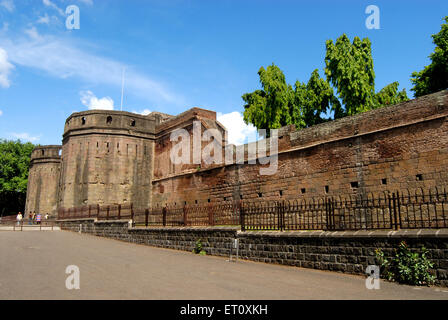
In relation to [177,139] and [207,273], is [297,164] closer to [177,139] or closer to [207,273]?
[207,273]

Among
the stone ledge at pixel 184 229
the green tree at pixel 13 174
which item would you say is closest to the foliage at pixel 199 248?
the stone ledge at pixel 184 229

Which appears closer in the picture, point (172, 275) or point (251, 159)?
point (172, 275)

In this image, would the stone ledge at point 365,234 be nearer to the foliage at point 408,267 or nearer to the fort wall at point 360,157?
the foliage at point 408,267

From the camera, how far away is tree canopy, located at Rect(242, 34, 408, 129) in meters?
24.7

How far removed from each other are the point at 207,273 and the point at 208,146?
15.2m

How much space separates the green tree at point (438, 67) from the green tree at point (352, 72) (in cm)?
331

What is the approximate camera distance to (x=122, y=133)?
30.0 metres

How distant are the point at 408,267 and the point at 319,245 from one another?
2.23 m

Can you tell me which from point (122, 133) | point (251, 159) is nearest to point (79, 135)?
point (122, 133)

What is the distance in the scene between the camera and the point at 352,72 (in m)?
24.5

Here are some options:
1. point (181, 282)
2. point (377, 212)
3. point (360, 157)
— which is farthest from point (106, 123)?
point (377, 212)

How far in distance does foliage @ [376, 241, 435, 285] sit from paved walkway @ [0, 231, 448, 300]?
10.0 inches

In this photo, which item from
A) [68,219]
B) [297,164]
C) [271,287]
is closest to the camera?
[271,287]

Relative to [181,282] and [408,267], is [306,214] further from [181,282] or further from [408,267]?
[181,282]
